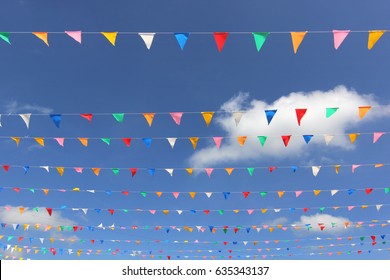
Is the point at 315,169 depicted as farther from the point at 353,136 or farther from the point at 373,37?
the point at 373,37

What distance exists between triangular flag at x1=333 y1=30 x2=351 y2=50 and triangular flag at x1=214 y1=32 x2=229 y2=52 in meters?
2.07

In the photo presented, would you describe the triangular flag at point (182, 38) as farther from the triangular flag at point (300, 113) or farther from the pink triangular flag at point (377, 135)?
the pink triangular flag at point (377, 135)

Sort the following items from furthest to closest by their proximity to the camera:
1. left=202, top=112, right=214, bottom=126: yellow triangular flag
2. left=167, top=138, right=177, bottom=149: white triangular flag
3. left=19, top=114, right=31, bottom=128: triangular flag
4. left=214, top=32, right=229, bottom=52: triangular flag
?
1. left=167, top=138, right=177, bottom=149: white triangular flag
2. left=19, top=114, right=31, bottom=128: triangular flag
3. left=202, top=112, right=214, bottom=126: yellow triangular flag
4. left=214, top=32, right=229, bottom=52: triangular flag

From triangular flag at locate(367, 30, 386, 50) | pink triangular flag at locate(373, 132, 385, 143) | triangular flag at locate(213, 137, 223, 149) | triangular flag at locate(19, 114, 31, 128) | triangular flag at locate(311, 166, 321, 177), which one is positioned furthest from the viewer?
triangular flag at locate(311, 166, 321, 177)

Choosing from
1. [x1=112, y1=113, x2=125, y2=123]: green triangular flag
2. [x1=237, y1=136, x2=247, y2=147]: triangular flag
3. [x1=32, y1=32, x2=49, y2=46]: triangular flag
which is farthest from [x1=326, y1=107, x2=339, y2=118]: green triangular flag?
[x1=32, y1=32, x2=49, y2=46]: triangular flag

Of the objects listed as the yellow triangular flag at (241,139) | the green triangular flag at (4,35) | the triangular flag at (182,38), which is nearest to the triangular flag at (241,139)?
the yellow triangular flag at (241,139)

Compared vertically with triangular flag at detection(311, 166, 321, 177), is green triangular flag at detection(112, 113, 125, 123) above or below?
above

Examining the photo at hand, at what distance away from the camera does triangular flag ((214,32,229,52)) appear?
6855mm

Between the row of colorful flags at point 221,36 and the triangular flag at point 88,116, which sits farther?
the triangular flag at point 88,116

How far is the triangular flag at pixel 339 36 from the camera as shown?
6738mm

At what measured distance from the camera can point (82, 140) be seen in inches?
407

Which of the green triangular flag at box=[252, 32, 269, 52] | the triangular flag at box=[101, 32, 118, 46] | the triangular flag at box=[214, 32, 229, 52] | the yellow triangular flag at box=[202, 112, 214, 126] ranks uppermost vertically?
the triangular flag at box=[101, 32, 118, 46]

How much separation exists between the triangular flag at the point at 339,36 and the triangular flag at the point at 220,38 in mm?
2066

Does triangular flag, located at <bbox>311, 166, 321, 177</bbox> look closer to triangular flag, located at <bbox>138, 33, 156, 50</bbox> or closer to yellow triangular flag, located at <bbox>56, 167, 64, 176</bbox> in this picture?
triangular flag, located at <bbox>138, 33, 156, 50</bbox>
